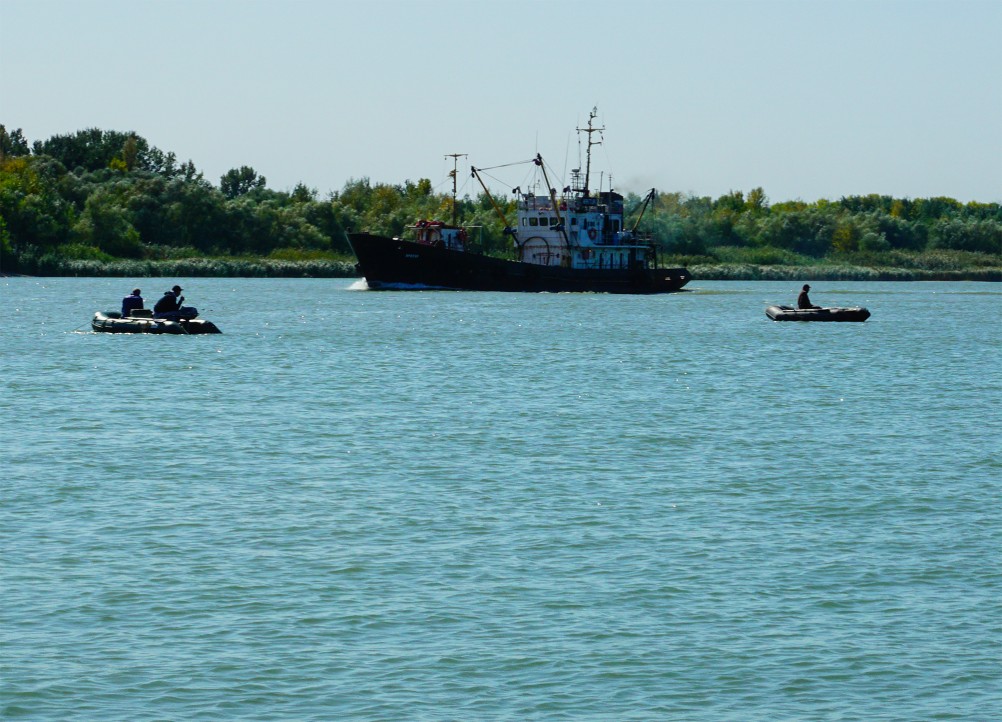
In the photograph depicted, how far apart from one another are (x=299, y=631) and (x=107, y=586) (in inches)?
128

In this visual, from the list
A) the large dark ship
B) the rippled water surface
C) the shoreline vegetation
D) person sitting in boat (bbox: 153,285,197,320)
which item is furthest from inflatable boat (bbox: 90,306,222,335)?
the shoreline vegetation

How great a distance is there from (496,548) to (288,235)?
15705cm

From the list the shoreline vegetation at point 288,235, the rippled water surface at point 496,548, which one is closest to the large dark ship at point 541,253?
the shoreline vegetation at point 288,235

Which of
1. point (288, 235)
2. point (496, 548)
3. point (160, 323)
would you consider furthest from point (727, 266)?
point (496, 548)

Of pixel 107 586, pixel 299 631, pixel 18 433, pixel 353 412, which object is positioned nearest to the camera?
pixel 299 631

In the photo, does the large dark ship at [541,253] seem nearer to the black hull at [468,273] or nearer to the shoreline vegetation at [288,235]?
the black hull at [468,273]

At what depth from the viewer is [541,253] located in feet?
397

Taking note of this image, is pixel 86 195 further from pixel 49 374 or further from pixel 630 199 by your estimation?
pixel 49 374

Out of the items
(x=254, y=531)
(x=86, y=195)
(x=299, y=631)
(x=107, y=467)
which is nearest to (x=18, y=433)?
(x=107, y=467)

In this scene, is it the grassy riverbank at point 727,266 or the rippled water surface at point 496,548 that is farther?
the grassy riverbank at point 727,266

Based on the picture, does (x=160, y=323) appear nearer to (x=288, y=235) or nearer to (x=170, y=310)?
(x=170, y=310)

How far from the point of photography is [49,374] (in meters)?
52.1

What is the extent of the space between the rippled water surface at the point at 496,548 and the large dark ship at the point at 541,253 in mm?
67103

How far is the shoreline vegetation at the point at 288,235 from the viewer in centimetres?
15738
